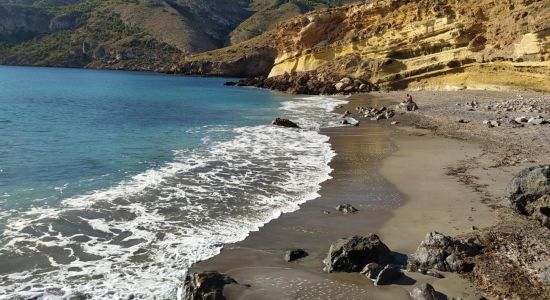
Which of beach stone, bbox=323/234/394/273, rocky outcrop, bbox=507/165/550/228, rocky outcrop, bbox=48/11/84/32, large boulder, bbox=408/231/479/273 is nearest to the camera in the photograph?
large boulder, bbox=408/231/479/273

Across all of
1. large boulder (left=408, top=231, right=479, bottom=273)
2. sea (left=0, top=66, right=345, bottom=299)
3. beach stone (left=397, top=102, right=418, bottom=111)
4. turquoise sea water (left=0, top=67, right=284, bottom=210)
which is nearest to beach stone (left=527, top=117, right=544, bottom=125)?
Answer: sea (left=0, top=66, right=345, bottom=299)

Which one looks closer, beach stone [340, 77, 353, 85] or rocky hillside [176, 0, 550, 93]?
rocky hillside [176, 0, 550, 93]

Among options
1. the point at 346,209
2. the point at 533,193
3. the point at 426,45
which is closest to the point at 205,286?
the point at 346,209

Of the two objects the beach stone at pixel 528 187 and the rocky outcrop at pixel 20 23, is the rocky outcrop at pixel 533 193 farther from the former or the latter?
the rocky outcrop at pixel 20 23

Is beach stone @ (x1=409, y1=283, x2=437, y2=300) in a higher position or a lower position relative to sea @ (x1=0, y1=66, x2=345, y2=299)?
higher

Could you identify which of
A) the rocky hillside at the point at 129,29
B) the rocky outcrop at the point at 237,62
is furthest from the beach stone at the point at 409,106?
the rocky hillside at the point at 129,29

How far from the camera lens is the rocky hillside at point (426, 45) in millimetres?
35031

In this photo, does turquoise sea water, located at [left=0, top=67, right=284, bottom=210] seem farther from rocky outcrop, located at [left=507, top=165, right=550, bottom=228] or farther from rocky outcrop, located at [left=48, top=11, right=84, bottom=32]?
rocky outcrop, located at [left=48, top=11, right=84, bottom=32]

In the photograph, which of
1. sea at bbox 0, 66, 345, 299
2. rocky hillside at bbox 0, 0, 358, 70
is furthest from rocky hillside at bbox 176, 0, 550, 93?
rocky hillside at bbox 0, 0, 358, 70

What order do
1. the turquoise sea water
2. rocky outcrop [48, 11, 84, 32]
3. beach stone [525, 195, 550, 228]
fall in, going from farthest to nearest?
rocky outcrop [48, 11, 84, 32] < the turquoise sea water < beach stone [525, 195, 550, 228]

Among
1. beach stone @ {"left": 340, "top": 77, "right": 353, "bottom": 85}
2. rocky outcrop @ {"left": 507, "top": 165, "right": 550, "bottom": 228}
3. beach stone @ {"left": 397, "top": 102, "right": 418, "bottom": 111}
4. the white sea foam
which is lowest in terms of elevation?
the white sea foam

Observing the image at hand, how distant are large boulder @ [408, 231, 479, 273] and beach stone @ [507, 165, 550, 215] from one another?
2312mm

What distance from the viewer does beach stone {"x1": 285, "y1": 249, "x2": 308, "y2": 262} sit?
310 inches

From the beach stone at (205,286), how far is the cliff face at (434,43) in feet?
109
